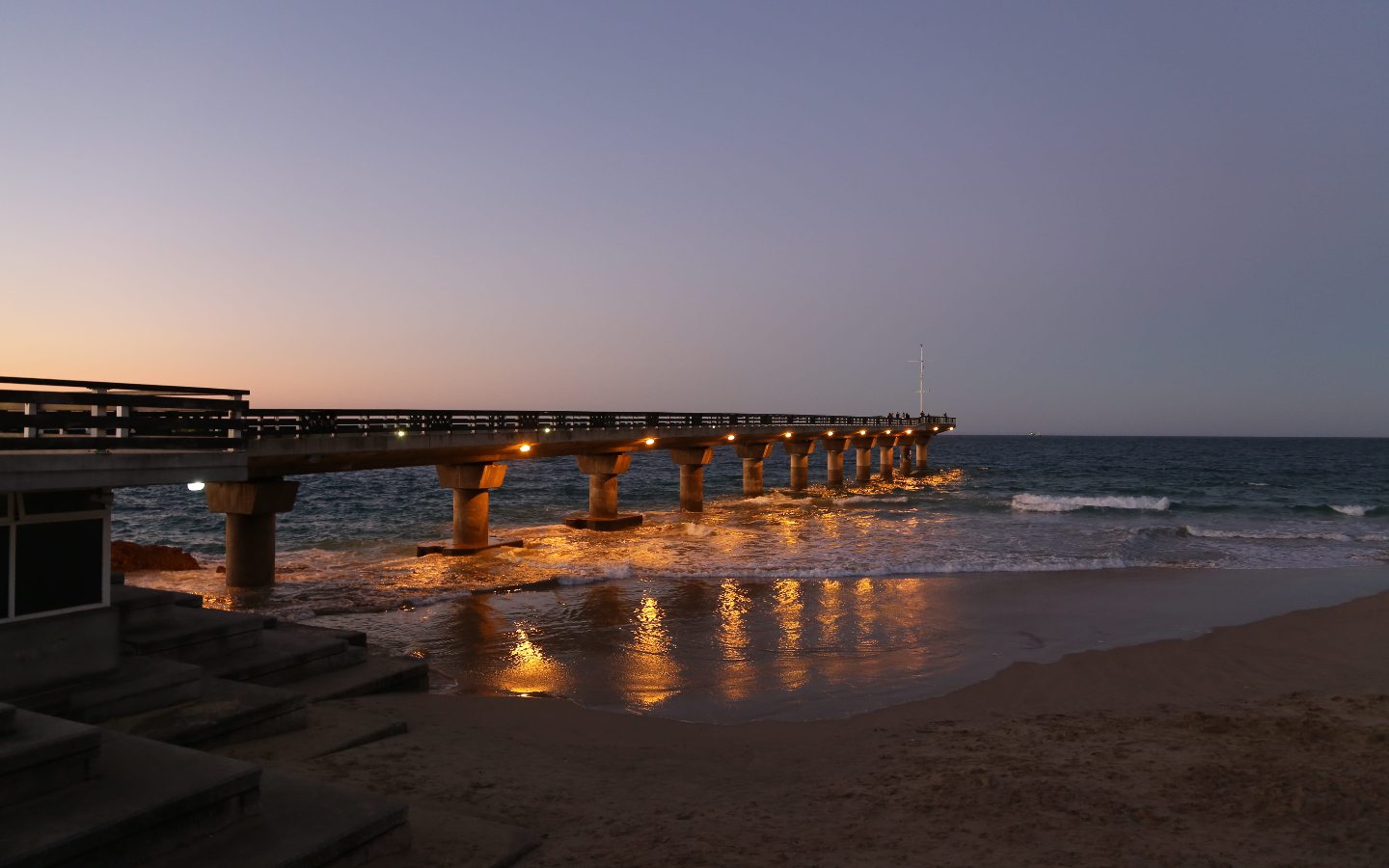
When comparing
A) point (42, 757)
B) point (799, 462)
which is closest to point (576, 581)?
point (42, 757)

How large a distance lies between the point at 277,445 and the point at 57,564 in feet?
40.0

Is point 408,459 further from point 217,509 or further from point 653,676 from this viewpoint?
point 653,676

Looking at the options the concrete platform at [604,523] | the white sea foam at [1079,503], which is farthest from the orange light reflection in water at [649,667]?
the white sea foam at [1079,503]

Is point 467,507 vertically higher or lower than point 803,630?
higher

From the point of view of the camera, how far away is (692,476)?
45.1 m

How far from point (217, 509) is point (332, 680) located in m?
14.0

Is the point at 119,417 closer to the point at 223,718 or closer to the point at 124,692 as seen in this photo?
the point at 124,692

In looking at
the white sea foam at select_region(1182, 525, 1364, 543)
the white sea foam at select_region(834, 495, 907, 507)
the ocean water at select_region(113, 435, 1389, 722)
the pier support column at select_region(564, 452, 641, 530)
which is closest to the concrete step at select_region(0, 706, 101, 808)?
the ocean water at select_region(113, 435, 1389, 722)

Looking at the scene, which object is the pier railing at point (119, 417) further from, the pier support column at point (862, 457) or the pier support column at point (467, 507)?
the pier support column at point (862, 457)

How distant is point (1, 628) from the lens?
7.25 metres

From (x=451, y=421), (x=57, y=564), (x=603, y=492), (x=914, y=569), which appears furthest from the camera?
(x=603, y=492)

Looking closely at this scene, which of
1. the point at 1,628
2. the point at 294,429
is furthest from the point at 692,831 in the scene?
the point at 294,429

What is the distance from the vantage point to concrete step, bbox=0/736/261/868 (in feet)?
15.4

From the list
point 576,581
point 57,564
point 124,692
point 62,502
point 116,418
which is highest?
point 116,418
